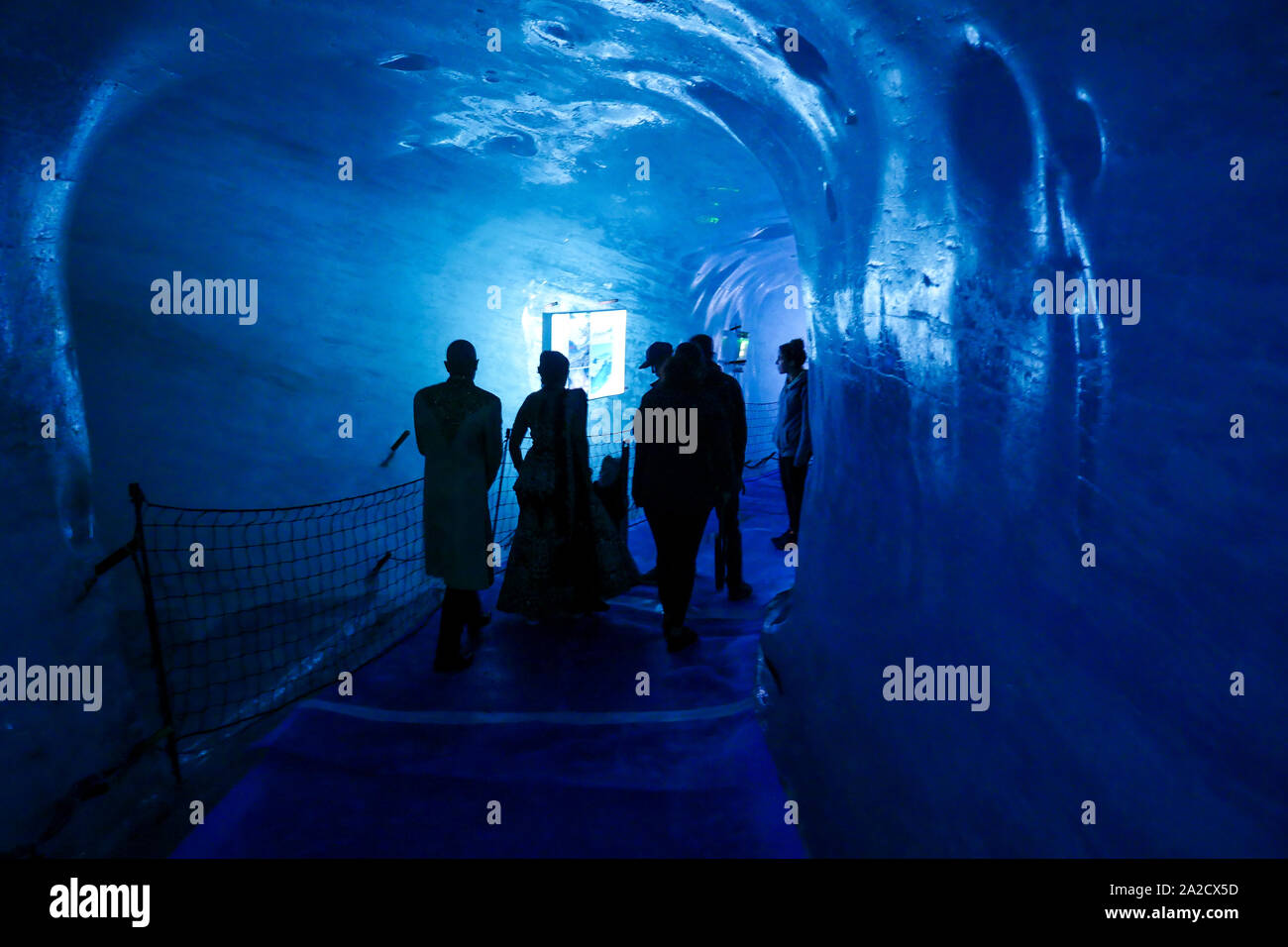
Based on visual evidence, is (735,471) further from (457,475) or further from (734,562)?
(457,475)

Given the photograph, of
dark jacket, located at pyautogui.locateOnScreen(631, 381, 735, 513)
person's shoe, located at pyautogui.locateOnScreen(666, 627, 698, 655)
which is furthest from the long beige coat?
person's shoe, located at pyautogui.locateOnScreen(666, 627, 698, 655)

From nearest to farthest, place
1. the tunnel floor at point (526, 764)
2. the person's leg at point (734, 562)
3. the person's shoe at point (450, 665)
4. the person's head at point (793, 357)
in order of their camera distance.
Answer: the tunnel floor at point (526, 764) < the person's shoe at point (450, 665) < the person's leg at point (734, 562) < the person's head at point (793, 357)

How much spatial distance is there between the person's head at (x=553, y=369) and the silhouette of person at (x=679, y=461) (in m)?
0.60

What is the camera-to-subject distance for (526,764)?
296 cm

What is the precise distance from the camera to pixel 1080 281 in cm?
119

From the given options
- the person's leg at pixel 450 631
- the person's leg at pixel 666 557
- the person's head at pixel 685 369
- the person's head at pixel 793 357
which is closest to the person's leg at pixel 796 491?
the person's head at pixel 793 357

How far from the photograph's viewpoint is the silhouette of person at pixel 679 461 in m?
3.87

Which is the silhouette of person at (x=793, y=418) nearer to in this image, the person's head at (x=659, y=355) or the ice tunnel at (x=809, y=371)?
the ice tunnel at (x=809, y=371)

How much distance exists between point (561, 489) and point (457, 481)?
2.40ft

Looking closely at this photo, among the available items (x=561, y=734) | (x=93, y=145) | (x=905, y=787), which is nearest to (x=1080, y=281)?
(x=905, y=787)
